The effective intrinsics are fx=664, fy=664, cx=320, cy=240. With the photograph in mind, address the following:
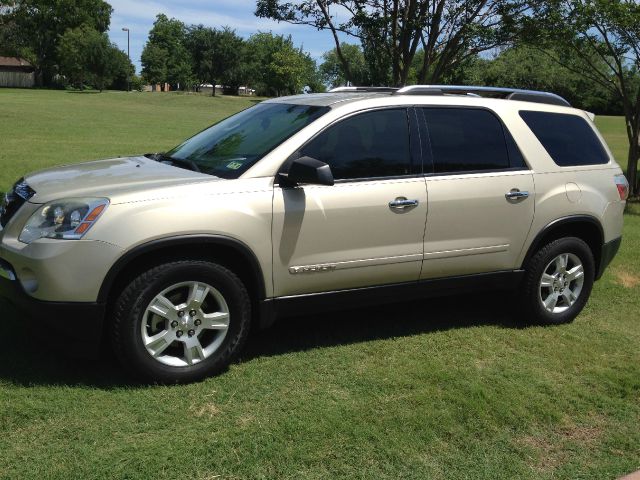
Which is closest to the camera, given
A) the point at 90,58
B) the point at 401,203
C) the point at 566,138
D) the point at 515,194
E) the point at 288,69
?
the point at 401,203

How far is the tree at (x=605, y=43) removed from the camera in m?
9.17

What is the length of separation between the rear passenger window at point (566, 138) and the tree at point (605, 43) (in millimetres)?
3670

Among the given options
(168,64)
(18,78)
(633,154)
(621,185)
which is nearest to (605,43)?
(633,154)

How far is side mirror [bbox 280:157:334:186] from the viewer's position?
3.96 m

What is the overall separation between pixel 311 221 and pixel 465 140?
1.47 meters

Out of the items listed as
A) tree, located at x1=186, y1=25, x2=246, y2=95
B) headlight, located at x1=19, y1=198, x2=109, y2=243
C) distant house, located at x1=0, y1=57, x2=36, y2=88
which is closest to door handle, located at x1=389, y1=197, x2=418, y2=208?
headlight, located at x1=19, y1=198, x2=109, y2=243

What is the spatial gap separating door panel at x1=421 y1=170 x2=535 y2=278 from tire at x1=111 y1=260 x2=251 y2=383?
4.81 ft

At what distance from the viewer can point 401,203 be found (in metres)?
4.47

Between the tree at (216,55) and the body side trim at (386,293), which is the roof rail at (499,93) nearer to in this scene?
the body side trim at (386,293)

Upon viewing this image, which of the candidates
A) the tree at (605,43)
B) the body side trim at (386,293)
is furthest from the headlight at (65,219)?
the tree at (605,43)

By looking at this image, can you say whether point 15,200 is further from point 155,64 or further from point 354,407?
point 155,64

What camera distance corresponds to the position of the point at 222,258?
411 cm

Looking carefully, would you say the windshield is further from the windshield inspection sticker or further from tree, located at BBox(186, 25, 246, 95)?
tree, located at BBox(186, 25, 246, 95)

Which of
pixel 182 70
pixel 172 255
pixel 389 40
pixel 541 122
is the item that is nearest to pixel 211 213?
pixel 172 255
